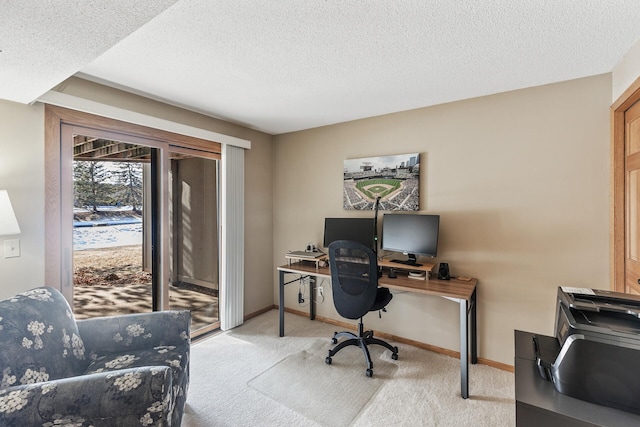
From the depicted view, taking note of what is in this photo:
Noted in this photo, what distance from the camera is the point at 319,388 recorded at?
222 centimetres

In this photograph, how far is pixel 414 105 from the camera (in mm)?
2807

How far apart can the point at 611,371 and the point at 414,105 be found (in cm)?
247


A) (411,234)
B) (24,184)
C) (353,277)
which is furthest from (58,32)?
(411,234)

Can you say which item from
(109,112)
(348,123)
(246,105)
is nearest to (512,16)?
(348,123)

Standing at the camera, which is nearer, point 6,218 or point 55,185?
point 6,218

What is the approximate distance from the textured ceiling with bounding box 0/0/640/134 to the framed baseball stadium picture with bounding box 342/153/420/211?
0.67 m

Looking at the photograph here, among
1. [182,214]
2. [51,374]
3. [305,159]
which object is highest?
[305,159]

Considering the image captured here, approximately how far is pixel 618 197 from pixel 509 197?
0.65 m

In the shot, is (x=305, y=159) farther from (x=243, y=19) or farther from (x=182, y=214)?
(x=243, y=19)

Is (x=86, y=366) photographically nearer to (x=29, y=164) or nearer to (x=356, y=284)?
(x=29, y=164)

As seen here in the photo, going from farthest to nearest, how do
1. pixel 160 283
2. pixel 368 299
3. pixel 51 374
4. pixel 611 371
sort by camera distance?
pixel 160 283
pixel 368 299
pixel 51 374
pixel 611 371

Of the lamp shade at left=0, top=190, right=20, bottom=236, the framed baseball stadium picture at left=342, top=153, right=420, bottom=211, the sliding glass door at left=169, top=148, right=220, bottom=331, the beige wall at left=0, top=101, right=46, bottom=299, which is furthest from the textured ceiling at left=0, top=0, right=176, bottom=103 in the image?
the framed baseball stadium picture at left=342, top=153, right=420, bottom=211

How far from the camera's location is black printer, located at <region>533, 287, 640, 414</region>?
87cm

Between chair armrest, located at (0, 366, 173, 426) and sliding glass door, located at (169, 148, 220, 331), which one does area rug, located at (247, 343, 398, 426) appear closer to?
chair armrest, located at (0, 366, 173, 426)
